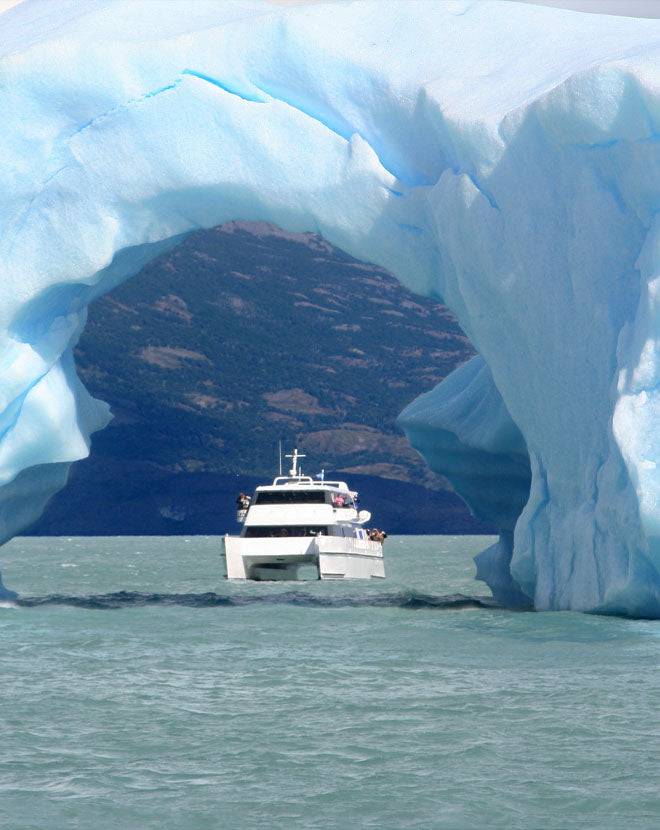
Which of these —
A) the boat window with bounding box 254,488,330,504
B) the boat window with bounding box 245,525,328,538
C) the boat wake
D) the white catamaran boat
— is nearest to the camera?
the boat wake

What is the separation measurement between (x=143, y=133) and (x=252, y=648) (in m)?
5.64

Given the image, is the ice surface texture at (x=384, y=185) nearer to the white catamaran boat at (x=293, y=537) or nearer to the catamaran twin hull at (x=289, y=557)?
the catamaran twin hull at (x=289, y=557)

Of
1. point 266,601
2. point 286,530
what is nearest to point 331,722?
point 266,601

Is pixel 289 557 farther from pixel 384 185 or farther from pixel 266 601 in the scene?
pixel 384 185

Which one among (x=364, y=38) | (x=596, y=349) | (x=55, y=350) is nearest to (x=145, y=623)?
(x=55, y=350)

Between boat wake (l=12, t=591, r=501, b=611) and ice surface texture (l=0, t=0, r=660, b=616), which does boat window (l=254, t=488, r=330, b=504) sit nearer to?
boat wake (l=12, t=591, r=501, b=611)

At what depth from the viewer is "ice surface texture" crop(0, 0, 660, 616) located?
13398 mm

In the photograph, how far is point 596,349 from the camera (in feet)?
43.8

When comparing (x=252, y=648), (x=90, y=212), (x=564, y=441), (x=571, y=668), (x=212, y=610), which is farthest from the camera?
(x=212, y=610)

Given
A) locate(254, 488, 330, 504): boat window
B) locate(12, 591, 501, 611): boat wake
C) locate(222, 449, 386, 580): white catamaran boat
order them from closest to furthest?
1. locate(12, 591, 501, 611): boat wake
2. locate(222, 449, 386, 580): white catamaran boat
3. locate(254, 488, 330, 504): boat window

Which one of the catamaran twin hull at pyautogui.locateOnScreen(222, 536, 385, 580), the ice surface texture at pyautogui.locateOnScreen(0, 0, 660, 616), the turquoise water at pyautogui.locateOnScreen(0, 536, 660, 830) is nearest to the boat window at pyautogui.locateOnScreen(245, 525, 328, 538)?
the catamaran twin hull at pyautogui.locateOnScreen(222, 536, 385, 580)

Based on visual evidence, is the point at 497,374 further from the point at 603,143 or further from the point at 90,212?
the point at 90,212

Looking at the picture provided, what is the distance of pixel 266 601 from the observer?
757 inches

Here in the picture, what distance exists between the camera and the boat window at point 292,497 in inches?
1048
